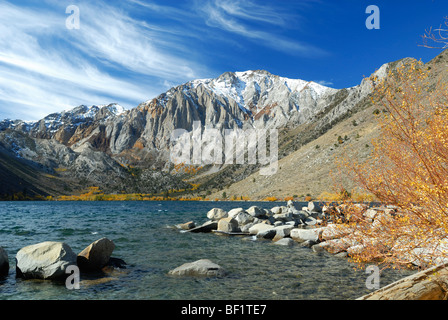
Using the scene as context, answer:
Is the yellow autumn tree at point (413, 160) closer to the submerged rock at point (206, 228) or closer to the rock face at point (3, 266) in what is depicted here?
the rock face at point (3, 266)

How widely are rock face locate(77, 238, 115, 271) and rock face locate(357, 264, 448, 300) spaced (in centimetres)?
1436

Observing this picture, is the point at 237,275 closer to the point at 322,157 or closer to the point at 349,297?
the point at 349,297

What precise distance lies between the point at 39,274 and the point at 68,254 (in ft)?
5.00

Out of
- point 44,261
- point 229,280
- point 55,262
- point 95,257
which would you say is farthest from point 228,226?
point 44,261

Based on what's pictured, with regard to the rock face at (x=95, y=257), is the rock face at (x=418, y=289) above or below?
above

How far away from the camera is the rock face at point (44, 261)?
45.9 ft

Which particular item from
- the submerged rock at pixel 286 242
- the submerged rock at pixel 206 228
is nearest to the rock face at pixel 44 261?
the submerged rock at pixel 286 242

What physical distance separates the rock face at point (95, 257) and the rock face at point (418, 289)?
565 inches

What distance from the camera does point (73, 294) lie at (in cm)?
1226

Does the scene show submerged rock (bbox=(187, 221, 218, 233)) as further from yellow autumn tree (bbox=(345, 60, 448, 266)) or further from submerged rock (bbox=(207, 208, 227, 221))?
yellow autumn tree (bbox=(345, 60, 448, 266))

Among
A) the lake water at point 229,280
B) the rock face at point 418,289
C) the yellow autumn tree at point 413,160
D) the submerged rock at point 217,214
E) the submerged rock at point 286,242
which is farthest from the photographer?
the submerged rock at point 217,214

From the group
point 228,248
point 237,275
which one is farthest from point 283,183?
point 237,275

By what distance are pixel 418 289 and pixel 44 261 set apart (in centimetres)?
1643

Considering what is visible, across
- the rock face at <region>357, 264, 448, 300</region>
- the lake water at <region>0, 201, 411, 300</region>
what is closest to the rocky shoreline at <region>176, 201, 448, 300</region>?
the rock face at <region>357, 264, 448, 300</region>
